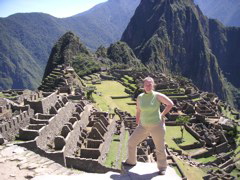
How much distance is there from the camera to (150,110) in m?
8.02

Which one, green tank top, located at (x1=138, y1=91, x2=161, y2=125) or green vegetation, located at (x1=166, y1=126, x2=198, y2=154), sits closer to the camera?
green tank top, located at (x1=138, y1=91, x2=161, y2=125)

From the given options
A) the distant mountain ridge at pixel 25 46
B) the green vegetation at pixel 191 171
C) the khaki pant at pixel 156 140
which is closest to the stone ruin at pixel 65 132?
the green vegetation at pixel 191 171

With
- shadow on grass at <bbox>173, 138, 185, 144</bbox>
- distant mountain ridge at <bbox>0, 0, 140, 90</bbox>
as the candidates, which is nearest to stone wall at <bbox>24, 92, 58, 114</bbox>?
shadow on grass at <bbox>173, 138, 185, 144</bbox>

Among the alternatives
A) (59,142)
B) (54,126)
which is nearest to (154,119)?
(59,142)

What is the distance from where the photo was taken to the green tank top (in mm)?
7969

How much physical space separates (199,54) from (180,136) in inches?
6598

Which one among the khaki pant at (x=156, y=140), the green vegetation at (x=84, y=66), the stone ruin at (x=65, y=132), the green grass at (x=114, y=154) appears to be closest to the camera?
the khaki pant at (x=156, y=140)

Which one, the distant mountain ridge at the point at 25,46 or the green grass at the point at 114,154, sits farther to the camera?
the distant mountain ridge at the point at 25,46

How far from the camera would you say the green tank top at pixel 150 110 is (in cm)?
797

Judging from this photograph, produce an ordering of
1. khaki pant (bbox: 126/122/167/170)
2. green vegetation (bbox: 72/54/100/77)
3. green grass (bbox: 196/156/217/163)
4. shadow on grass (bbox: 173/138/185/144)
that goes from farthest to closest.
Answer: green vegetation (bbox: 72/54/100/77), shadow on grass (bbox: 173/138/185/144), green grass (bbox: 196/156/217/163), khaki pant (bbox: 126/122/167/170)

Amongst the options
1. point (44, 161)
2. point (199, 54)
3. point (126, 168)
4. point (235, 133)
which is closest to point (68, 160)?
point (44, 161)

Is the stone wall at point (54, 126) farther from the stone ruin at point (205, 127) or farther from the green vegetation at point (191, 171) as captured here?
the stone ruin at point (205, 127)

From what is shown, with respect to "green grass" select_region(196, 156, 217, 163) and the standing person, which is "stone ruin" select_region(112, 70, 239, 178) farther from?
the standing person

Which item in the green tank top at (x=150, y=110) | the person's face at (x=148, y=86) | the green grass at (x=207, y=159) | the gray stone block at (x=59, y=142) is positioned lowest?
the green grass at (x=207, y=159)
